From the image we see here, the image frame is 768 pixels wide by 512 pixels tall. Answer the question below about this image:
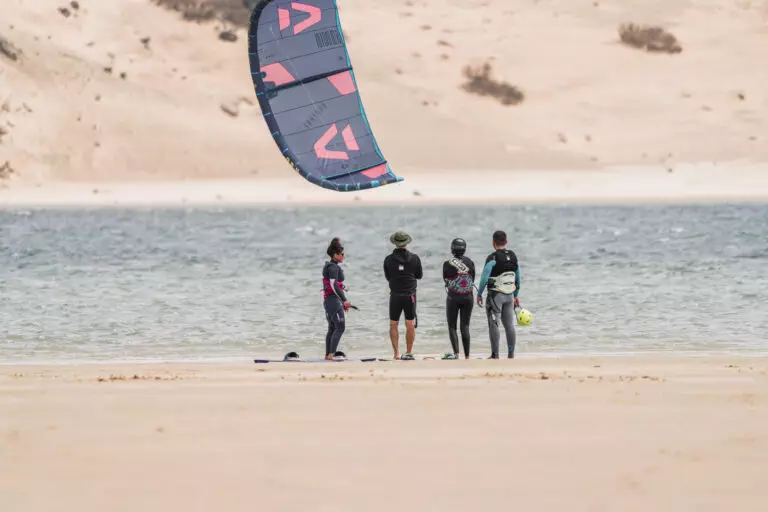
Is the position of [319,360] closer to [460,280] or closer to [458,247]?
[460,280]

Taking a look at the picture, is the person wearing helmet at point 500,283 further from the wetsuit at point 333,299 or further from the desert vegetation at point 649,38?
the desert vegetation at point 649,38

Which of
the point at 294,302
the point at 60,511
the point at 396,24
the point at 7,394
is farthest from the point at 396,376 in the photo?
the point at 396,24

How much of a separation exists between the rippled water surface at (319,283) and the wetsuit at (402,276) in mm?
2635

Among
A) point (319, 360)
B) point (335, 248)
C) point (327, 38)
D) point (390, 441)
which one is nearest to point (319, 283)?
point (319, 360)

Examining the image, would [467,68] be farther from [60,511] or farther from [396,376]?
[60,511]

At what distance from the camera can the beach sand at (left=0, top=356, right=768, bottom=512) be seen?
7.79 meters

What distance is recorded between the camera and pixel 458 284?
14.2m

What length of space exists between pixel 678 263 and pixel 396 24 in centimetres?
4545

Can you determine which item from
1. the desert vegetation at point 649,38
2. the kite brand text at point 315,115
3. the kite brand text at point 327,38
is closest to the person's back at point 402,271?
the kite brand text at point 315,115

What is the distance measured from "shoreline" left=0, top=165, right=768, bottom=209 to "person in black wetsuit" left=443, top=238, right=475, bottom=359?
42180 mm

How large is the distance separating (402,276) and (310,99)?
1.96 m

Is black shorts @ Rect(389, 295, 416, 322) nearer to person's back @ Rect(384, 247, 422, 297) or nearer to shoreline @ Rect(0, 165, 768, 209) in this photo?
person's back @ Rect(384, 247, 422, 297)

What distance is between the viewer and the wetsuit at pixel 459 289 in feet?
46.5

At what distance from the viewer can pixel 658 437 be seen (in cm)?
920
